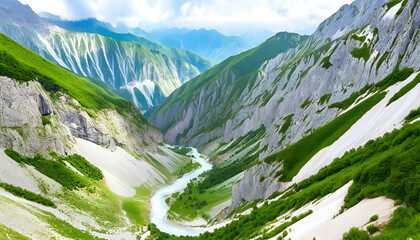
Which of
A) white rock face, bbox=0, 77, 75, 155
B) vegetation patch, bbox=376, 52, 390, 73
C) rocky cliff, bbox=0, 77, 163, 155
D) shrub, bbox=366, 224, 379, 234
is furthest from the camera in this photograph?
rocky cliff, bbox=0, 77, 163, 155

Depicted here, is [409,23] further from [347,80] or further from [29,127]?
[29,127]

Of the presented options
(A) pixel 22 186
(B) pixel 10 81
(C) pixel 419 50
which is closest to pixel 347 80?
(C) pixel 419 50

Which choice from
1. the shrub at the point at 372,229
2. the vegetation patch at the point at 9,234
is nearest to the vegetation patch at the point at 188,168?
the vegetation patch at the point at 9,234

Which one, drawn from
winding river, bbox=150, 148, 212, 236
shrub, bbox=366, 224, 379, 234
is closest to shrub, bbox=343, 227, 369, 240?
shrub, bbox=366, 224, 379, 234

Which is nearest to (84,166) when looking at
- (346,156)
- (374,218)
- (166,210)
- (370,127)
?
(166,210)

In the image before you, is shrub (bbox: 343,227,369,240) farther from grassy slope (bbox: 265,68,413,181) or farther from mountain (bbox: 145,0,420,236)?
grassy slope (bbox: 265,68,413,181)

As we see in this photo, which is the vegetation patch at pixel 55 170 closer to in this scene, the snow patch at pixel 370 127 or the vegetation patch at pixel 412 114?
the snow patch at pixel 370 127
